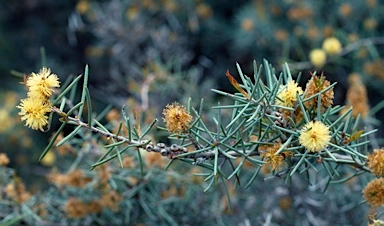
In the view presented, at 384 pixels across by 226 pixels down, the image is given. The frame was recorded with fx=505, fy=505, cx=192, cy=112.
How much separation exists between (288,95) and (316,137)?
0.21 ft

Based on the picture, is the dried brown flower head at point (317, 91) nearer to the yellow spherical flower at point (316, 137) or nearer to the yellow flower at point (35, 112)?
the yellow spherical flower at point (316, 137)

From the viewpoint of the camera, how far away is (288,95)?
51 cm

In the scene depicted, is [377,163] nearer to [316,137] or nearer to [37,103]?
[316,137]

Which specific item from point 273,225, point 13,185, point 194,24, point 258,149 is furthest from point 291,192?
point 194,24

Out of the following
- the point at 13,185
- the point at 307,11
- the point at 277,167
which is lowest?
the point at 277,167

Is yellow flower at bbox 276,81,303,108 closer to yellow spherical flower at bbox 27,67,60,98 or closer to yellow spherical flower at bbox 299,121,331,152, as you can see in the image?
yellow spherical flower at bbox 299,121,331,152

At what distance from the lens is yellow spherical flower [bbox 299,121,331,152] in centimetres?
46

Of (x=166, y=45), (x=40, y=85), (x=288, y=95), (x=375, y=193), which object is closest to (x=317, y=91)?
(x=288, y=95)

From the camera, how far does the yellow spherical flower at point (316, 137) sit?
460mm

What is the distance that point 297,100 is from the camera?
19.5 inches

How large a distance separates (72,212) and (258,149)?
0.36m

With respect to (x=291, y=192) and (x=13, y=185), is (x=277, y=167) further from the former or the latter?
(x=13, y=185)

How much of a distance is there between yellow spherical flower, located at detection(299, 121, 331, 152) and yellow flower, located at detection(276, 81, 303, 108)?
0.16 ft

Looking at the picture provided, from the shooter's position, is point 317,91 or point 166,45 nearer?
point 317,91
